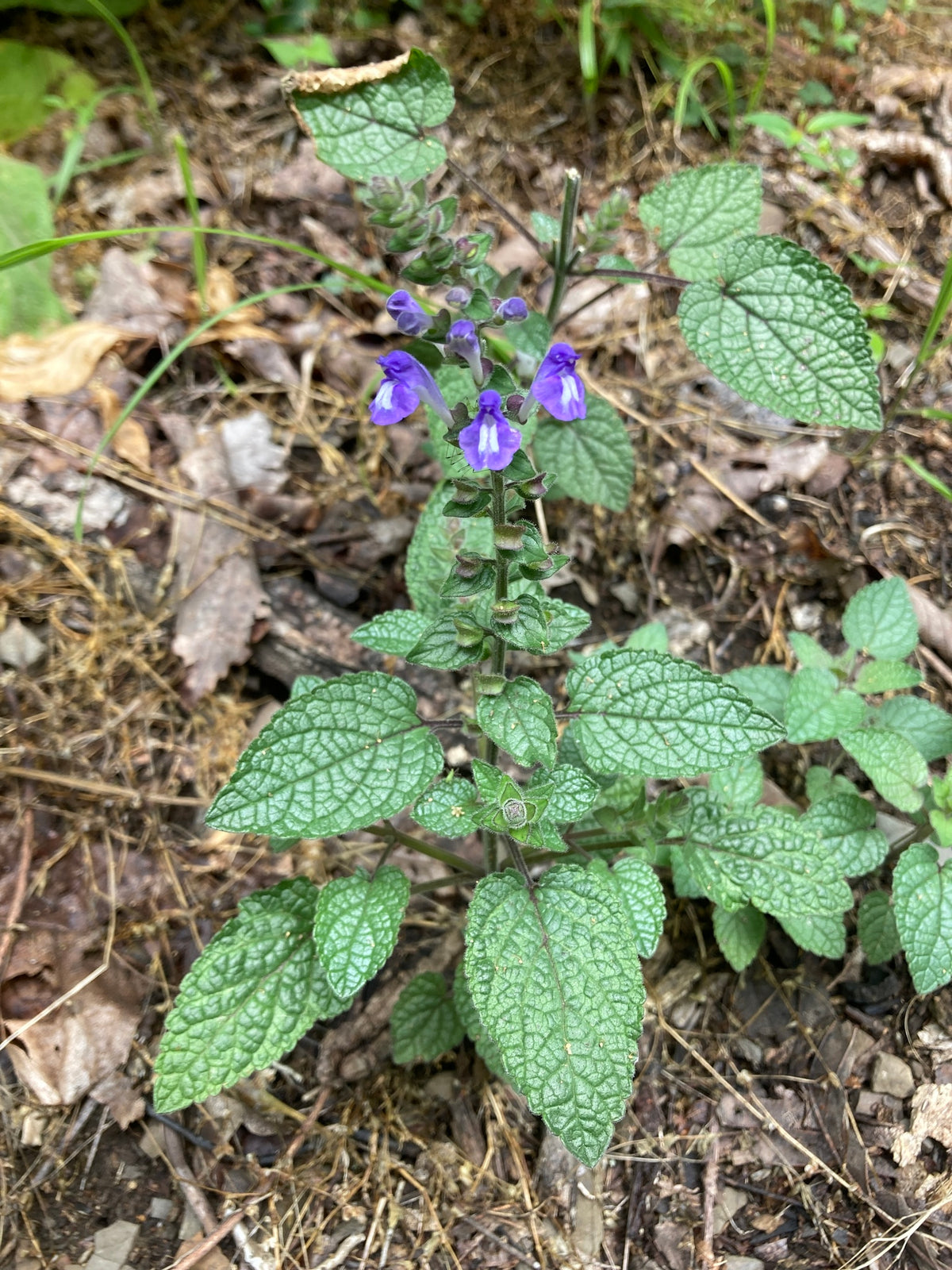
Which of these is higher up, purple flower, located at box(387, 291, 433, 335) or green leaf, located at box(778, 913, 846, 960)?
purple flower, located at box(387, 291, 433, 335)

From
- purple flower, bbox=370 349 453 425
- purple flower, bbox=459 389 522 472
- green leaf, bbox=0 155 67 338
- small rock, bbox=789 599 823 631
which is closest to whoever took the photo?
purple flower, bbox=459 389 522 472

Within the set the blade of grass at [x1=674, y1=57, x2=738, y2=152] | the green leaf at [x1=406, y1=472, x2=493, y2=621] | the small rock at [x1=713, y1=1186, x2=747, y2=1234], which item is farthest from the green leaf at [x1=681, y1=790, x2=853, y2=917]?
the blade of grass at [x1=674, y1=57, x2=738, y2=152]

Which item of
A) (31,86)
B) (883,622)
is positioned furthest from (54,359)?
(883,622)

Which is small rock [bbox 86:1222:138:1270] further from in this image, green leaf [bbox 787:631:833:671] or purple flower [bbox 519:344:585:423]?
green leaf [bbox 787:631:833:671]

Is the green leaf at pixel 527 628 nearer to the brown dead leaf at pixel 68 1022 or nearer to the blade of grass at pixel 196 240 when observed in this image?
the brown dead leaf at pixel 68 1022

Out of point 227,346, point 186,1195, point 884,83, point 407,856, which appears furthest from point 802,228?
point 186,1195

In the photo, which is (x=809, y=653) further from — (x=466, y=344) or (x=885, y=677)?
(x=466, y=344)

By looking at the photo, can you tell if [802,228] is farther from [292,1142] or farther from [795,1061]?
[292,1142]
